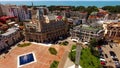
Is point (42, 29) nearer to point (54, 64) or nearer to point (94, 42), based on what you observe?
point (94, 42)

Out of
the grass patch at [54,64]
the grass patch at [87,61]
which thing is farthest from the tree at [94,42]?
the grass patch at [54,64]

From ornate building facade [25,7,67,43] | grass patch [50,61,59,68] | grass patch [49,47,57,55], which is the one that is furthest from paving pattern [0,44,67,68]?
ornate building facade [25,7,67,43]

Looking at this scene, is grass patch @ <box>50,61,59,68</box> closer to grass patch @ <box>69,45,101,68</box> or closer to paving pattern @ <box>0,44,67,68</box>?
paving pattern @ <box>0,44,67,68</box>

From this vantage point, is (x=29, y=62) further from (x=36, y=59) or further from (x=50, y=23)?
(x=50, y=23)

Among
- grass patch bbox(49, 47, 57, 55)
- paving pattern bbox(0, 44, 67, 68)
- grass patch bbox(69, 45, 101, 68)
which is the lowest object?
paving pattern bbox(0, 44, 67, 68)

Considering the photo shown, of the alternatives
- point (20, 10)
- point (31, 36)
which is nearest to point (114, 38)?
point (31, 36)

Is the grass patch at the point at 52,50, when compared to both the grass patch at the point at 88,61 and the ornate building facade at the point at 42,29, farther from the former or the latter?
the ornate building facade at the point at 42,29

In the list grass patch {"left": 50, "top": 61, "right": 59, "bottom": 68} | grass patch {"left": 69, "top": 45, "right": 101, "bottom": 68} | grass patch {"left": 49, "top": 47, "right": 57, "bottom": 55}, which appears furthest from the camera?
grass patch {"left": 49, "top": 47, "right": 57, "bottom": 55}

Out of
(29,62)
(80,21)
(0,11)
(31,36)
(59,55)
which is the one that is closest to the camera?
(29,62)
